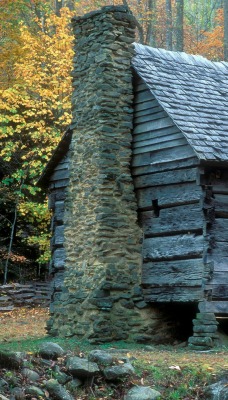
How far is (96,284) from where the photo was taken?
14703 millimetres

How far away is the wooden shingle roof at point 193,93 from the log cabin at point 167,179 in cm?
3

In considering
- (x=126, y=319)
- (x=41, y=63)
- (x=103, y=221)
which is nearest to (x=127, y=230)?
(x=103, y=221)

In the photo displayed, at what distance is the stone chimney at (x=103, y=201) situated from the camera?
14711mm

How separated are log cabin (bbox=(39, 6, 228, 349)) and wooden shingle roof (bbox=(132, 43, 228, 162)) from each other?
1.1 inches

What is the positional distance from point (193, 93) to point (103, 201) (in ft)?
10.3

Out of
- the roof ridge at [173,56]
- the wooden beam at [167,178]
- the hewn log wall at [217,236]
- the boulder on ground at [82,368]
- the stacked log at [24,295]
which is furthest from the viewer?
the stacked log at [24,295]

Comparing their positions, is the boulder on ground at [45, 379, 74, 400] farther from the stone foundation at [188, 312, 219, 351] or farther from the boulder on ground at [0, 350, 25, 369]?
the stone foundation at [188, 312, 219, 351]

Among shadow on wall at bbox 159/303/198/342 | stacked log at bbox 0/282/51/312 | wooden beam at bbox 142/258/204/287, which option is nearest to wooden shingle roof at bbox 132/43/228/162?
wooden beam at bbox 142/258/204/287

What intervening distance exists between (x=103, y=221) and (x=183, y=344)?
9.32 ft

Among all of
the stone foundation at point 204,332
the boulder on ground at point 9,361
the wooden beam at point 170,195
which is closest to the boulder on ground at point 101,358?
the boulder on ground at point 9,361

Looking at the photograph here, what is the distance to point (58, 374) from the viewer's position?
407 inches

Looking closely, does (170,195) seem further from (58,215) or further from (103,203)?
(58,215)

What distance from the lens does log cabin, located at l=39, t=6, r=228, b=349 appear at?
13.9 meters

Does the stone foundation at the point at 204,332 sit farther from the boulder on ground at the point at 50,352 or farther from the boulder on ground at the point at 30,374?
the boulder on ground at the point at 30,374
